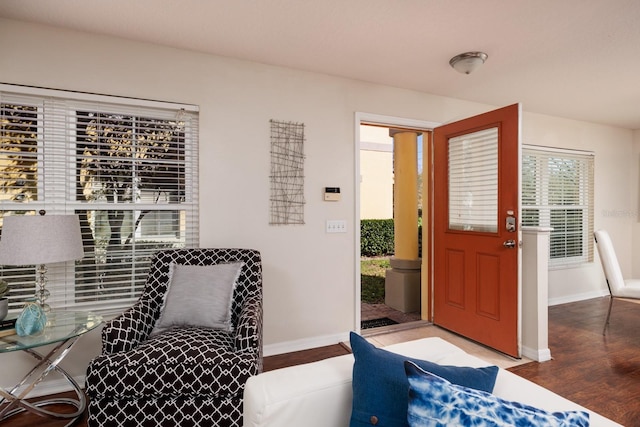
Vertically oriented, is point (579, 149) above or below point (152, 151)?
Answer: above

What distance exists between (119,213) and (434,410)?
2.54 metres

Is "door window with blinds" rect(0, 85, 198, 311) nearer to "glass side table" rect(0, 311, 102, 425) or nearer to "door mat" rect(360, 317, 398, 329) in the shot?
"glass side table" rect(0, 311, 102, 425)

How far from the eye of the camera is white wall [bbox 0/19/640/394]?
94.8 inches

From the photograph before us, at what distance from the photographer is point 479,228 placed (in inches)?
126

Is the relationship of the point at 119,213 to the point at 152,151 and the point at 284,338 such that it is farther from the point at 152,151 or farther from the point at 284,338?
the point at 284,338

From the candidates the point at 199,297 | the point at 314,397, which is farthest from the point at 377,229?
the point at 314,397

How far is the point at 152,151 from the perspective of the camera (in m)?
2.65

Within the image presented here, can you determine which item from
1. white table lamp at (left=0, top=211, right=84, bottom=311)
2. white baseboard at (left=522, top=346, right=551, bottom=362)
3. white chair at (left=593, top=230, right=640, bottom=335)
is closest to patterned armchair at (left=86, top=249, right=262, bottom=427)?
white table lamp at (left=0, top=211, right=84, bottom=311)

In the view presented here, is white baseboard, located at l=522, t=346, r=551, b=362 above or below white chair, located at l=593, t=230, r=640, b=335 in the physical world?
below

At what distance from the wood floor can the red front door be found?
0.37 meters

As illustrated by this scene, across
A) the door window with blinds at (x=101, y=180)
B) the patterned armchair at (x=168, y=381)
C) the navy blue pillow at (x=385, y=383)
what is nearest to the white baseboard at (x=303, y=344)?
the door window with blinds at (x=101, y=180)

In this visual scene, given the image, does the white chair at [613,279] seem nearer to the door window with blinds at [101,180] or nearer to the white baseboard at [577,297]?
the white baseboard at [577,297]

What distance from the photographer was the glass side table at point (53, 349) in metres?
1.73

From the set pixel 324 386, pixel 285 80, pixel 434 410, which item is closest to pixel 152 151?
pixel 285 80
